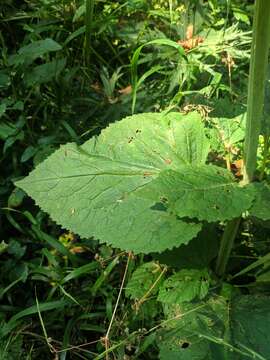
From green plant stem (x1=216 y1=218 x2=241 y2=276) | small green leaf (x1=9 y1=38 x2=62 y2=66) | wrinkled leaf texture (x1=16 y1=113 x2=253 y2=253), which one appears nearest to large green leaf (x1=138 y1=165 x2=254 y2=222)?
wrinkled leaf texture (x1=16 y1=113 x2=253 y2=253)

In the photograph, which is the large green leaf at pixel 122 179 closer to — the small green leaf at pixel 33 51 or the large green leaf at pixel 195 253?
the large green leaf at pixel 195 253

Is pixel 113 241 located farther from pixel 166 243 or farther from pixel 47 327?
pixel 47 327

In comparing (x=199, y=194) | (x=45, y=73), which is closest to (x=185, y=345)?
(x=199, y=194)

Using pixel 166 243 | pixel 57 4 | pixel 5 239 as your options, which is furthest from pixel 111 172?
pixel 57 4

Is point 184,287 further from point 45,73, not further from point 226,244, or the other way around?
point 45,73

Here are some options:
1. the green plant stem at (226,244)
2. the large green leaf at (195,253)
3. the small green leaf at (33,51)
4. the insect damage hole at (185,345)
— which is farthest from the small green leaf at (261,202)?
the small green leaf at (33,51)

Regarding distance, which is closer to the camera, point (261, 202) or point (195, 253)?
point (261, 202)

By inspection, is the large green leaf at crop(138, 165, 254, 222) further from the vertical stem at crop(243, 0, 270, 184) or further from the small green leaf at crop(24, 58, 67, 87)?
the small green leaf at crop(24, 58, 67, 87)
